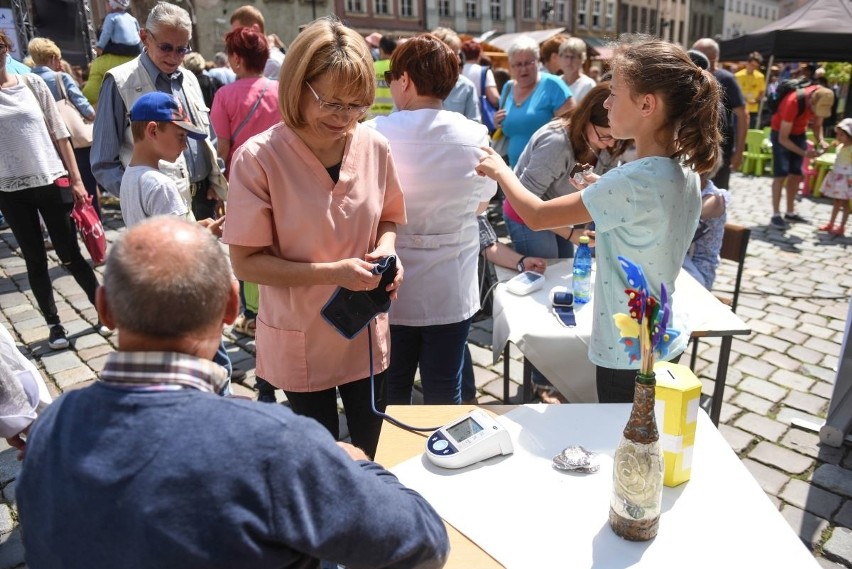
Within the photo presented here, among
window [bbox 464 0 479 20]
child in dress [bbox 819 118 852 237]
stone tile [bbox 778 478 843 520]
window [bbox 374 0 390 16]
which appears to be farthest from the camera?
window [bbox 464 0 479 20]

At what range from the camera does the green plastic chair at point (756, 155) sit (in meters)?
10.3

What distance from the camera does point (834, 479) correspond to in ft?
9.00

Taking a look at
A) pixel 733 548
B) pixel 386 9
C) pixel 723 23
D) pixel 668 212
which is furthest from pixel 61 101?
pixel 723 23

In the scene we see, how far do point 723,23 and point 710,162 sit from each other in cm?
6580

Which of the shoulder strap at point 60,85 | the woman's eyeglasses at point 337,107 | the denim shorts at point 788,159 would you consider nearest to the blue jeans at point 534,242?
the woman's eyeglasses at point 337,107

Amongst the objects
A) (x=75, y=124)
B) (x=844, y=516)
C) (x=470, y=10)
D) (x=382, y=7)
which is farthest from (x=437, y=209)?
(x=470, y=10)

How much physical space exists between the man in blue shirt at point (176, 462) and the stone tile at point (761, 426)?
9.18 feet

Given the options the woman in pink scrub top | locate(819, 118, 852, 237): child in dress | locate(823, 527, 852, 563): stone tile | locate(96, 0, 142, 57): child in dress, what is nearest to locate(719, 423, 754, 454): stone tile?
locate(823, 527, 852, 563): stone tile

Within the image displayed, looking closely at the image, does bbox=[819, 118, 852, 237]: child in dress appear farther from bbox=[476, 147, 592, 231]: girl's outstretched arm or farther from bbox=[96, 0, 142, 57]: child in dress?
bbox=[96, 0, 142, 57]: child in dress

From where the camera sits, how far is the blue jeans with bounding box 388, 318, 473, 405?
2350mm

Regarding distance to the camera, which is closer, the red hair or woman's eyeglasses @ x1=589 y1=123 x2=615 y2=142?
woman's eyeglasses @ x1=589 y1=123 x2=615 y2=142

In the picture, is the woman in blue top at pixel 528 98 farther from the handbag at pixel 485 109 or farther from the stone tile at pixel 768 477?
the stone tile at pixel 768 477

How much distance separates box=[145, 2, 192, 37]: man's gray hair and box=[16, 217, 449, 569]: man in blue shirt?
7.92 ft

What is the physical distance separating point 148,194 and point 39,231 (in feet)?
6.21
